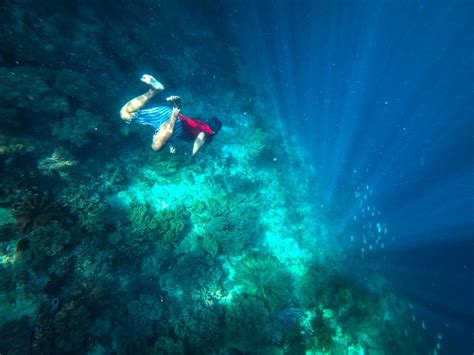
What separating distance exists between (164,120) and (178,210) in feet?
15.0

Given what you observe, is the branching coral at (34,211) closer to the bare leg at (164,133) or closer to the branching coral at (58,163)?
the branching coral at (58,163)

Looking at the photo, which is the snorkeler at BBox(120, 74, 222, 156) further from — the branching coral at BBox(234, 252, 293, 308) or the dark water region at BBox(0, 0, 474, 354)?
the branching coral at BBox(234, 252, 293, 308)

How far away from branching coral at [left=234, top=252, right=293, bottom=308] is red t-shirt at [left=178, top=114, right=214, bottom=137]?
5787 millimetres

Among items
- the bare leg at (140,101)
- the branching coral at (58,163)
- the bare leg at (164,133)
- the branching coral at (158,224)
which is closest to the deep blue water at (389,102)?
the branching coral at (158,224)

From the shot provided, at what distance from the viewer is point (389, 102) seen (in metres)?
43.0

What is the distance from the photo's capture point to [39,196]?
6.51 metres

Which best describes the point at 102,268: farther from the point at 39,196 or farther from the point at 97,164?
the point at 97,164

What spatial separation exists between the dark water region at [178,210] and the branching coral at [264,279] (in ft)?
0.17

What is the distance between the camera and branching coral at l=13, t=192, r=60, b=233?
5.97 m

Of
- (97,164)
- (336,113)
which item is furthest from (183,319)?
(336,113)

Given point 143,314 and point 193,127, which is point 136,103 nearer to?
point 193,127

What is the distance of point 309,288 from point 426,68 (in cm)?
3829

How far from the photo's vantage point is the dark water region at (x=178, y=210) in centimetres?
630

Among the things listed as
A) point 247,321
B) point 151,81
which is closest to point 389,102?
point 247,321
